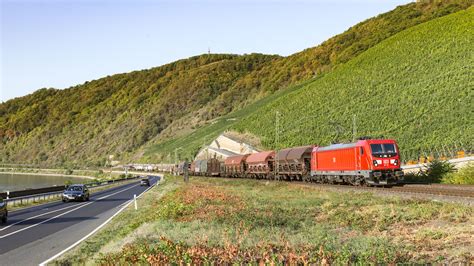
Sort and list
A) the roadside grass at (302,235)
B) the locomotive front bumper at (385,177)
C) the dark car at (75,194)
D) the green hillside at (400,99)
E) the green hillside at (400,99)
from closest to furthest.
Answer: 1. the roadside grass at (302,235)
2. the locomotive front bumper at (385,177)
3. the dark car at (75,194)
4. the green hillside at (400,99)
5. the green hillside at (400,99)

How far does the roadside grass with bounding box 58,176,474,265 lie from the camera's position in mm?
10508

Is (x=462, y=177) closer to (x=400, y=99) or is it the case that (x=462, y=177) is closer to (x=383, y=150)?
(x=383, y=150)

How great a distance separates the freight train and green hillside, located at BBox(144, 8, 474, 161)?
10.7 m

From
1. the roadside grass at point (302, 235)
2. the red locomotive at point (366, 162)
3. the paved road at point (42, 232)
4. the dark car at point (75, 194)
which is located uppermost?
the red locomotive at point (366, 162)

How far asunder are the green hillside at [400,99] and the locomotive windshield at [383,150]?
19531 mm

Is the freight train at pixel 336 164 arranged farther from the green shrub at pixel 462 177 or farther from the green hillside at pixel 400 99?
the green hillside at pixel 400 99

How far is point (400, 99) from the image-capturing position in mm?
82500

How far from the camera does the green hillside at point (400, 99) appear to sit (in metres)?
64.4

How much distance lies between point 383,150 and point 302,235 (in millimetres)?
20123

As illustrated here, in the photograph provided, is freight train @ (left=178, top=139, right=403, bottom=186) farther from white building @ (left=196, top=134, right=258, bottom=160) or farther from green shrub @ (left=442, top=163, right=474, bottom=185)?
white building @ (left=196, top=134, right=258, bottom=160)

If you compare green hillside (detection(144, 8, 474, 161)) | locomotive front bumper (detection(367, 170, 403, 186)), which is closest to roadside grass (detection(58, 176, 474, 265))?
locomotive front bumper (detection(367, 170, 403, 186))

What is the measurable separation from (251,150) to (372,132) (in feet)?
101

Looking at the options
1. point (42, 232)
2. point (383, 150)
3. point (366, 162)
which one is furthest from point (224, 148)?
point (42, 232)

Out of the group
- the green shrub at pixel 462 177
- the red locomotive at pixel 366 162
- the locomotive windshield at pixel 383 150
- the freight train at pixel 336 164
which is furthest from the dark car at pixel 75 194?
the green shrub at pixel 462 177
